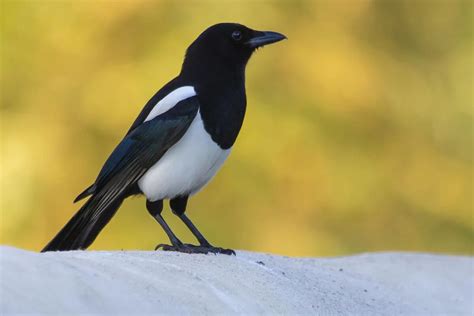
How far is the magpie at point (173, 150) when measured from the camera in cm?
417

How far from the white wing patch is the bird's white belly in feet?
0.34

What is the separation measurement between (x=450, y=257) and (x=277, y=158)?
3625 millimetres

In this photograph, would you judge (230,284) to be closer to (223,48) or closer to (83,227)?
(83,227)

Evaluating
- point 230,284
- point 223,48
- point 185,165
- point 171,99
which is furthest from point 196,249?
point 223,48

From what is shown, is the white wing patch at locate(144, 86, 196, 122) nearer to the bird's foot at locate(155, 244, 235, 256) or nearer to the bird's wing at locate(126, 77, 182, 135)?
the bird's wing at locate(126, 77, 182, 135)

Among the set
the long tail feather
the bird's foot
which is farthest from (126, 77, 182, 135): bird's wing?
the bird's foot

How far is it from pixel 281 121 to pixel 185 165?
4.20 meters

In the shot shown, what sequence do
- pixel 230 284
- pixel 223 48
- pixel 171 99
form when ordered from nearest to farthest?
1. pixel 230 284
2. pixel 171 99
3. pixel 223 48

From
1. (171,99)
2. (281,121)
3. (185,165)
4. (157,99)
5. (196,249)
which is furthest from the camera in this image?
(281,121)

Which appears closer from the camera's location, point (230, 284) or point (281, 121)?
point (230, 284)

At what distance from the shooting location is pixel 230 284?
3203 mm

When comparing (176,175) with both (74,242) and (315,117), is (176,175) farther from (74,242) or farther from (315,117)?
(315,117)

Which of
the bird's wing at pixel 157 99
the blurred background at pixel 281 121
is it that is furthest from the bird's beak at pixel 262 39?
the blurred background at pixel 281 121

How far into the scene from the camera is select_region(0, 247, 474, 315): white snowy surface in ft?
8.46
